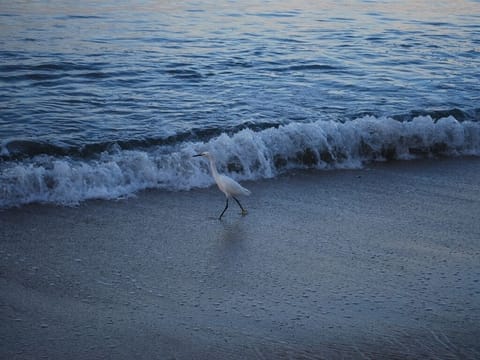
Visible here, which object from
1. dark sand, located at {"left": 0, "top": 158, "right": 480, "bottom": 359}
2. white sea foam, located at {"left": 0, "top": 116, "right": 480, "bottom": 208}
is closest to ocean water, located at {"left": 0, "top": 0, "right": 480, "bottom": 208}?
white sea foam, located at {"left": 0, "top": 116, "right": 480, "bottom": 208}

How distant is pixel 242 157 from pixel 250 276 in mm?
2895

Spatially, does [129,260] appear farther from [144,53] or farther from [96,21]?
[96,21]

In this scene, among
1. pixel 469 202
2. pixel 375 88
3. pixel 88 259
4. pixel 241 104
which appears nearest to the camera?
pixel 88 259

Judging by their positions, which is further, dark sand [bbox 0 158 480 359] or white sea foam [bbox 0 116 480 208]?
white sea foam [bbox 0 116 480 208]

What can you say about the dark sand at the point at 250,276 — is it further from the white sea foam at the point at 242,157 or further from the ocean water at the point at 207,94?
the ocean water at the point at 207,94

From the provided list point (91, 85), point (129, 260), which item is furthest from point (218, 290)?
point (91, 85)

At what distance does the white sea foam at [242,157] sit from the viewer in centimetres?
689

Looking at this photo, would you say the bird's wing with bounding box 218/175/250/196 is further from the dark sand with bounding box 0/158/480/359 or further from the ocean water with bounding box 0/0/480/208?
the ocean water with bounding box 0/0/480/208

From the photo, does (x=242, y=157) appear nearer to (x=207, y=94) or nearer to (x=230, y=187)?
(x=230, y=187)

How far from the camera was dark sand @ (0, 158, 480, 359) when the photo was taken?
4.34 meters

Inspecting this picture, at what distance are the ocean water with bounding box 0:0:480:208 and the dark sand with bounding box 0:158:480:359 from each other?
67 centimetres

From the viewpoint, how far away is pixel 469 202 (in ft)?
23.2

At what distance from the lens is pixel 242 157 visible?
8047mm

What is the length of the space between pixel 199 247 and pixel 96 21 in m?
9.68
